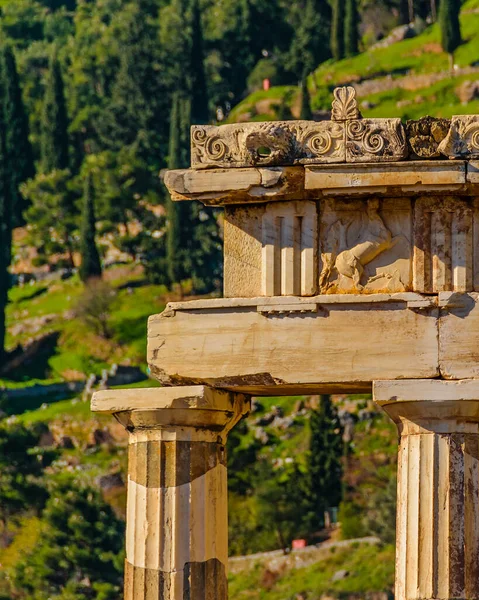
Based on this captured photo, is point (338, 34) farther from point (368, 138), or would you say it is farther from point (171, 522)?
point (171, 522)

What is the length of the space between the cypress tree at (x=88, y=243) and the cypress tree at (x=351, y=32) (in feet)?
78.8

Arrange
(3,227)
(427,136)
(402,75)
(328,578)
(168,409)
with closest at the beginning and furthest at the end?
(427,136) → (168,409) → (328,578) → (3,227) → (402,75)

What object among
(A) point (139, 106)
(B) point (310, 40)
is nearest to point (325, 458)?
(A) point (139, 106)

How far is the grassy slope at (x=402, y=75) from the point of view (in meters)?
131

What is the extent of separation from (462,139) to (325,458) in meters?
74.3

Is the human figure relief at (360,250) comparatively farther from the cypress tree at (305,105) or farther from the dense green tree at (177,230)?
the cypress tree at (305,105)

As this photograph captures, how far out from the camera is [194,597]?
75.3ft

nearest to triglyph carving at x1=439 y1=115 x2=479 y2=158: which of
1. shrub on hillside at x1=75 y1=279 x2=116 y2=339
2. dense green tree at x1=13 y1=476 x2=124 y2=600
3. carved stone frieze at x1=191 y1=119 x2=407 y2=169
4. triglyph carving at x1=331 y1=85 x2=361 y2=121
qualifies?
carved stone frieze at x1=191 y1=119 x2=407 y2=169

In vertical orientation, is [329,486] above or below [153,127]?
below

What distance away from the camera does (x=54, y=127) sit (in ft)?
456

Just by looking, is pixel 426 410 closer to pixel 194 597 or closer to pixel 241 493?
pixel 194 597

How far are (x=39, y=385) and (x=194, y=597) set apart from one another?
3783 inches

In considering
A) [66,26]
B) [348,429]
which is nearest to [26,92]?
[66,26]

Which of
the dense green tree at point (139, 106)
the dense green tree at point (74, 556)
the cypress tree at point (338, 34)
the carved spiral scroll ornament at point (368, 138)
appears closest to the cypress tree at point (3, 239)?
the dense green tree at point (139, 106)
